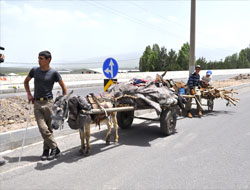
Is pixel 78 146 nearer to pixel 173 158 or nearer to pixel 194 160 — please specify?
pixel 173 158

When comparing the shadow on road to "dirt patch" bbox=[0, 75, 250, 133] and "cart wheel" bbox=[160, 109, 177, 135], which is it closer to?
"cart wheel" bbox=[160, 109, 177, 135]

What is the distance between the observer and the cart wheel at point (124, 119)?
25.6ft

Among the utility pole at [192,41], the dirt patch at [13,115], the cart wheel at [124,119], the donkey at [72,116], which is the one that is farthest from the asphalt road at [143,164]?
the utility pole at [192,41]

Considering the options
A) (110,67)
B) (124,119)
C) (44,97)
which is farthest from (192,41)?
(44,97)

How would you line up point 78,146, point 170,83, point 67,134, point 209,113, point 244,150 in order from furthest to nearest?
1. point 209,113
2. point 170,83
3. point 67,134
4. point 78,146
5. point 244,150

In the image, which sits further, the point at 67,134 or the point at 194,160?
the point at 67,134

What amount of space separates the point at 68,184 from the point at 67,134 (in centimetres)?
300

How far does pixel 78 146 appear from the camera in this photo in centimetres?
611

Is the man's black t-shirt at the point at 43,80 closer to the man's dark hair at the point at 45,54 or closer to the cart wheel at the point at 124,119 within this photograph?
the man's dark hair at the point at 45,54

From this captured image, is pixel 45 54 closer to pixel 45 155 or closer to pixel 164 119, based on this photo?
pixel 45 155

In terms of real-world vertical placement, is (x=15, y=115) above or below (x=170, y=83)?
below

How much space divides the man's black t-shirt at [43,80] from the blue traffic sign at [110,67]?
318 centimetres

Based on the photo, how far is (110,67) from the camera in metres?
8.33

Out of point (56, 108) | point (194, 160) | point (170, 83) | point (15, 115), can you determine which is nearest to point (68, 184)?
point (56, 108)
